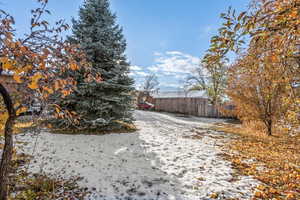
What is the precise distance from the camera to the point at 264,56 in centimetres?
246

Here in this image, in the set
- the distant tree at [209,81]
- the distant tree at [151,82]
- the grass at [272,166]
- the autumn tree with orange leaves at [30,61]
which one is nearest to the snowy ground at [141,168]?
the grass at [272,166]

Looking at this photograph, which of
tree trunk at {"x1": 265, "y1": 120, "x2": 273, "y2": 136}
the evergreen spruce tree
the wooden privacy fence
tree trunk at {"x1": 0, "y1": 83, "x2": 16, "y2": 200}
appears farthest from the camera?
the wooden privacy fence

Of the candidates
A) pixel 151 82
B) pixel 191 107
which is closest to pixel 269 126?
pixel 191 107

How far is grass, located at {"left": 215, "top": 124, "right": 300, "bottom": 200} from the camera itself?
2.21 m

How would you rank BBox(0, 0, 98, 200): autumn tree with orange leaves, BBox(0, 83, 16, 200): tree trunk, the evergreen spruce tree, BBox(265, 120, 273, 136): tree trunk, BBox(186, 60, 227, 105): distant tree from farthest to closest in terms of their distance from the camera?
1. BBox(186, 60, 227, 105): distant tree
2. BBox(265, 120, 273, 136): tree trunk
3. the evergreen spruce tree
4. BBox(0, 83, 16, 200): tree trunk
5. BBox(0, 0, 98, 200): autumn tree with orange leaves

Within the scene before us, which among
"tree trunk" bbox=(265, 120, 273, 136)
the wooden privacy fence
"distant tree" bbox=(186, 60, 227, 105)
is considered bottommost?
"tree trunk" bbox=(265, 120, 273, 136)

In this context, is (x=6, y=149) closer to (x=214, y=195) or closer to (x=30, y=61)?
(x=30, y=61)

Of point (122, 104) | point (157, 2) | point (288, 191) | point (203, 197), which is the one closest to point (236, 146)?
point (288, 191)

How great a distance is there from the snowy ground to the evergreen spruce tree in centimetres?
112

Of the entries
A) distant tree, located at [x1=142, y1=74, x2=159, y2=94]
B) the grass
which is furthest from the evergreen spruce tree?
distant tree, located at [x1=142, y1=74, x2=159, y2=94]

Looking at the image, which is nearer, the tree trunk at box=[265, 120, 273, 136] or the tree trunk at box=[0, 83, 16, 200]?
the tree trunk at box=[0, 83, 16, 200]

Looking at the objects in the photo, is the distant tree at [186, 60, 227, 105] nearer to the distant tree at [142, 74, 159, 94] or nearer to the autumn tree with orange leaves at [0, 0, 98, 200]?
the distant tree at [142, 74, 159, 94]

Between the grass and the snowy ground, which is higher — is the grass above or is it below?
above

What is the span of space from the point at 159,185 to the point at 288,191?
1.94m
